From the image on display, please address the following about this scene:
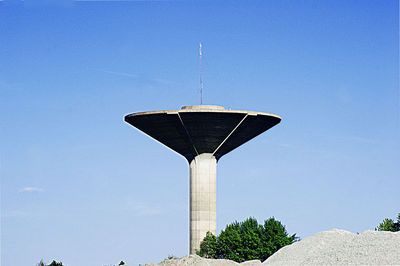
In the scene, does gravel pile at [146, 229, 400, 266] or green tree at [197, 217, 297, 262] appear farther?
green tree at [197, 217, 297, 262]

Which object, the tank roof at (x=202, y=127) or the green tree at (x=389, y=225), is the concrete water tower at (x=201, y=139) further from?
the green tree at (x=389, y=225)

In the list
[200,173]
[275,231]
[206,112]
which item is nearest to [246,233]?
[275,231]

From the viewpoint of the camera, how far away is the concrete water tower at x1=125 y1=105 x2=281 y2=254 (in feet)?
164

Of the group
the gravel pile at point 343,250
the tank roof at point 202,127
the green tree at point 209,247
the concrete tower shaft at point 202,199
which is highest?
the tank roof at point 202,127

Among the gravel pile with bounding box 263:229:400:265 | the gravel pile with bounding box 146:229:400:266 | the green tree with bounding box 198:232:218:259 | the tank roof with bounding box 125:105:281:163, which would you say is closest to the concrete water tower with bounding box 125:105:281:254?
the tank roof with bounding box 125:105:281:163

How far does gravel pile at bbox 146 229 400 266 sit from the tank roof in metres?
11.2

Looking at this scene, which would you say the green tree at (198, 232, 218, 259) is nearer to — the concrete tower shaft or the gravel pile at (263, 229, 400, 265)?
the concrete tower shaft

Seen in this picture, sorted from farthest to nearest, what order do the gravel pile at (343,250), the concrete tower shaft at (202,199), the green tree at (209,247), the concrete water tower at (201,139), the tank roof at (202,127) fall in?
the concrete tower shaft at (202,199) < the green tree at (209,247) < the concrete water tower at (201,139) < the tank roof at (202,127) < the gravel pile at (343,250)

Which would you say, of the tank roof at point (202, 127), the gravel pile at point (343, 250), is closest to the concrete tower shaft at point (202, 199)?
the tank roof at point (202, 127)

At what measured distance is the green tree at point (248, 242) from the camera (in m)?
50.4

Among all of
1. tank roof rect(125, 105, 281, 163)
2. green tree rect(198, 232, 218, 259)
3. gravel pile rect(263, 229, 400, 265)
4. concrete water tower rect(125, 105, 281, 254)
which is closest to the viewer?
gravel pile rect(263, 229, 400, 265)

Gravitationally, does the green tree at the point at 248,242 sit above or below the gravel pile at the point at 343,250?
above

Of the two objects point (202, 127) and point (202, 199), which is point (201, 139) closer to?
point (202, 127)

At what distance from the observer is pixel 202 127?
49.9 m
